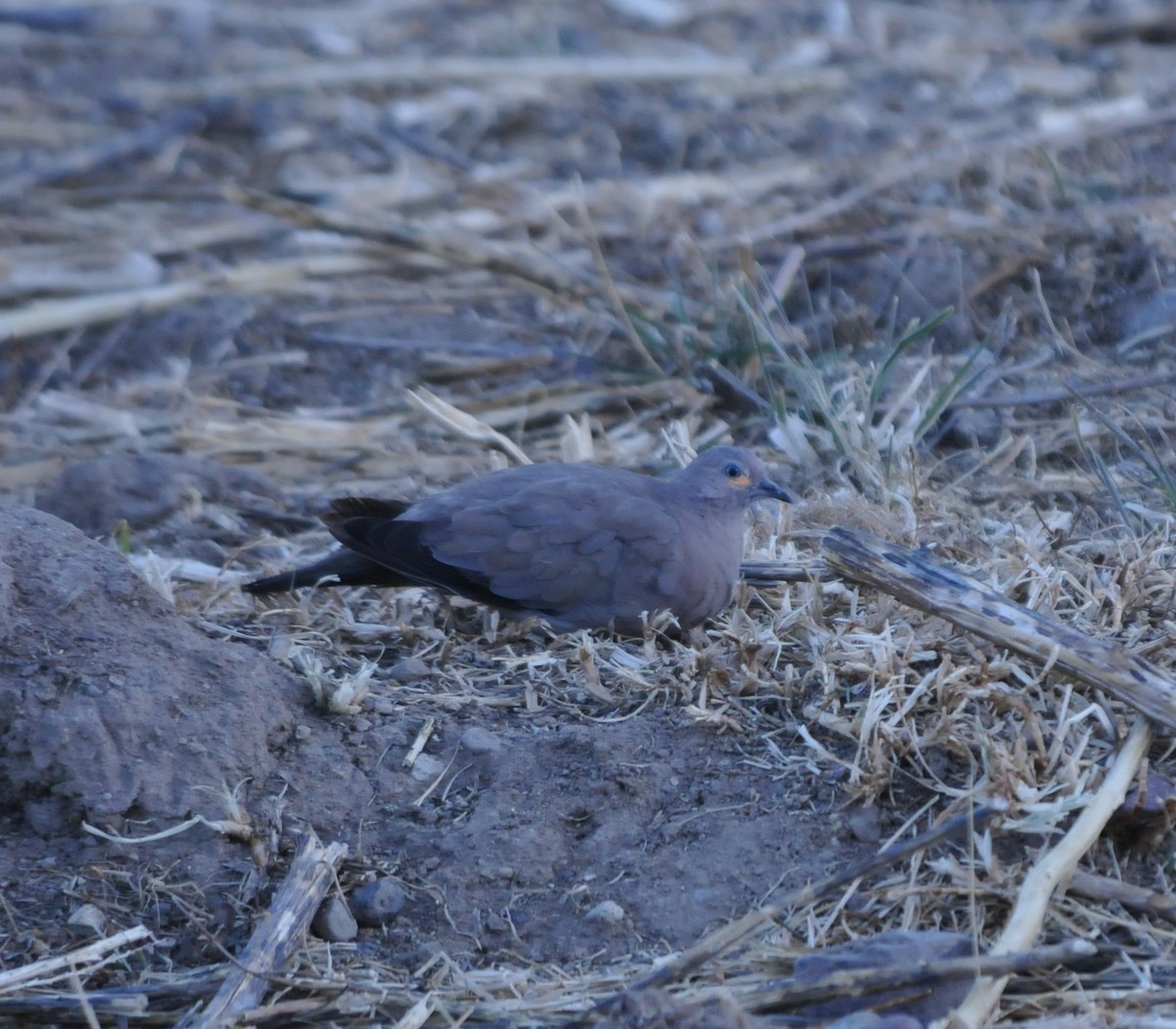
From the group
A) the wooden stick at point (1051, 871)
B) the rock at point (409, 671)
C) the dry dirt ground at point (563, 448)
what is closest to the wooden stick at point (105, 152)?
the dry dirt ground at point (563, 448)

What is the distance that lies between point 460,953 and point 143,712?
815mm

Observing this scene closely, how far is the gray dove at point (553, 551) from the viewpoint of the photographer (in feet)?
13.3

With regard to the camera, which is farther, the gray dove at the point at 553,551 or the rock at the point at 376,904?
the gray dove at the point at 553,551

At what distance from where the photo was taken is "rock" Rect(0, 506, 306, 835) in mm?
3170

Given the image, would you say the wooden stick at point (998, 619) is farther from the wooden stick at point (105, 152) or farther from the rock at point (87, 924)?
the wooden stick at point (105, 152)

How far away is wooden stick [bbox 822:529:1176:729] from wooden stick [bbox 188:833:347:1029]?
48.8 inches

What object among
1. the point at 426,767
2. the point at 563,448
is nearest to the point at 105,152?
the point at 563,448

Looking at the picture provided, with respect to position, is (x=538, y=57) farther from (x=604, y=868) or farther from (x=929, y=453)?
(x=604, y=868)

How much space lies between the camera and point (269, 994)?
2.81 m

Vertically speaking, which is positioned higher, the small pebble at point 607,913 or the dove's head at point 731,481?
the dove's head at point 731,481

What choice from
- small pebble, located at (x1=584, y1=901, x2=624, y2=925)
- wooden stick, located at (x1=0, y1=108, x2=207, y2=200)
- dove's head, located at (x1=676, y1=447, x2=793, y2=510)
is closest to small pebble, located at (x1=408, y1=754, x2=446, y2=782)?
small pebble, located at (x1=584, y1=901, x2=624, y2=925)

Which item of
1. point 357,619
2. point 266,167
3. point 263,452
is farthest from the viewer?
point 266,167

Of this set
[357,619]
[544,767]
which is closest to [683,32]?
[357,619]

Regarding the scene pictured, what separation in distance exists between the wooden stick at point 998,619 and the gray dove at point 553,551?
1.79 ft
